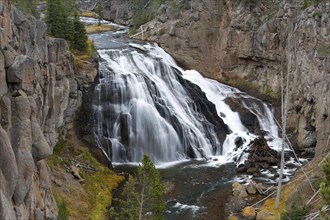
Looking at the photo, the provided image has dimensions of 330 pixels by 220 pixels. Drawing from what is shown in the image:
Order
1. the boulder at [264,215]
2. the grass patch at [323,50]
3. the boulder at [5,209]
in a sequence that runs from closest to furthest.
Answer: the boulder at [5,209] → the boulder at [264,215] → the grass patch at [323,50]

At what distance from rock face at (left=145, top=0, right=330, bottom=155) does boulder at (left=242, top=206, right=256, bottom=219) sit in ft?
38.2

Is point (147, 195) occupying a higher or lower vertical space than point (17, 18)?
lower

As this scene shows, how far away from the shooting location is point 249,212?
108ft

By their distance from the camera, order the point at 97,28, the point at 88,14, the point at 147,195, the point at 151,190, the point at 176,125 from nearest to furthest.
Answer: the point at 151,190 < the point at 147,195 < the point at 176,125 < the point at 97,28 < the point at 88,14

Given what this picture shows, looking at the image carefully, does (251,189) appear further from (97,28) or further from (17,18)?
(97,28)

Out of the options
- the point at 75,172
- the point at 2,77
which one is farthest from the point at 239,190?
the point at 2,77

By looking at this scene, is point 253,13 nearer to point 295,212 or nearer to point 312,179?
point 312,179

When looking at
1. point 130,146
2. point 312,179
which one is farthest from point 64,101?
point 312,179

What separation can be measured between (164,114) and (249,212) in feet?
64.1

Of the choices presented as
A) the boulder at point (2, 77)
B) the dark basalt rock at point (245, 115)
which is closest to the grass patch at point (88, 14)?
the dark basalt rock at point (245, 115)

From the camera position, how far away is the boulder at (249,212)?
1289 inches

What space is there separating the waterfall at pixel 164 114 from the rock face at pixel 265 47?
13.7ft

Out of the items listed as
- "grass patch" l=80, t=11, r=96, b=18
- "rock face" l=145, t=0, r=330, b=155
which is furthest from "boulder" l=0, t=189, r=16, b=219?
"grass patch" l=80, t=11, r=96, b=18

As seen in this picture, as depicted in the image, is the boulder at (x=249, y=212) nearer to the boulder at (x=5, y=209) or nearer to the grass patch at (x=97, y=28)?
the boulder at (x=5, y=209)
